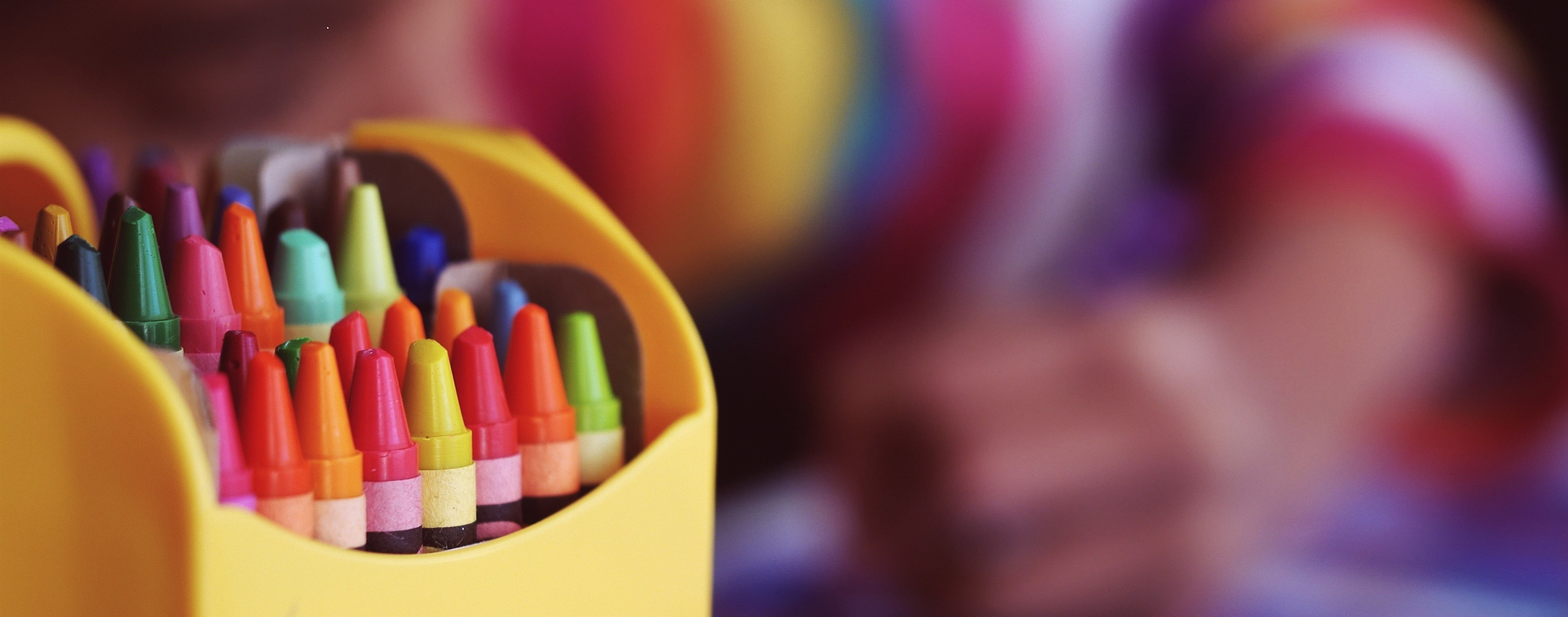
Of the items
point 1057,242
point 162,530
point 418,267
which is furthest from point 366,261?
point 1057,242

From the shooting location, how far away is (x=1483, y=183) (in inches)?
23.1

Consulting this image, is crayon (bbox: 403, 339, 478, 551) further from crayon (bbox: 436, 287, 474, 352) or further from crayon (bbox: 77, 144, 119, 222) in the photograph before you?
crayon (bbox: 77, 144, 119, 222)

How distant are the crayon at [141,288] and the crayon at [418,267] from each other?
0.31 feet

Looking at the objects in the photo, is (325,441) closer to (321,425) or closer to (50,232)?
(321,425)

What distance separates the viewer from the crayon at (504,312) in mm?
352

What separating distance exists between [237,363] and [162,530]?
5 centimetres

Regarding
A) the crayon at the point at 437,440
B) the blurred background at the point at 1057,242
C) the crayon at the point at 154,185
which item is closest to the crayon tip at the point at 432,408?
the crayon at the point at 437,440

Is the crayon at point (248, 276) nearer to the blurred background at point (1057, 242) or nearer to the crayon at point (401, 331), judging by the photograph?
the crayon at point (401, 331)

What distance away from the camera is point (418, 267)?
38 cm

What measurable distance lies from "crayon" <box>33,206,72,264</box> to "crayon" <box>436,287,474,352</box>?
3.6 inches

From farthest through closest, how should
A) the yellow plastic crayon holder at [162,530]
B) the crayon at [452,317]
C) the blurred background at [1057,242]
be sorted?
1. the blurred background at [1057,242]
2. the crayon at [452,317]
3. the yellow plastic crayon holder at [162,530]

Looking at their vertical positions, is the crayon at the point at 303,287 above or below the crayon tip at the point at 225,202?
below

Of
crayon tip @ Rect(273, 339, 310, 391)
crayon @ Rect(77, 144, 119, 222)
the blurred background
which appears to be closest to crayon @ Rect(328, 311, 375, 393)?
crayon tip @ Rect(273, 339, 310, 391)

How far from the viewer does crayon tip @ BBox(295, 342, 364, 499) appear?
0.27 metres
